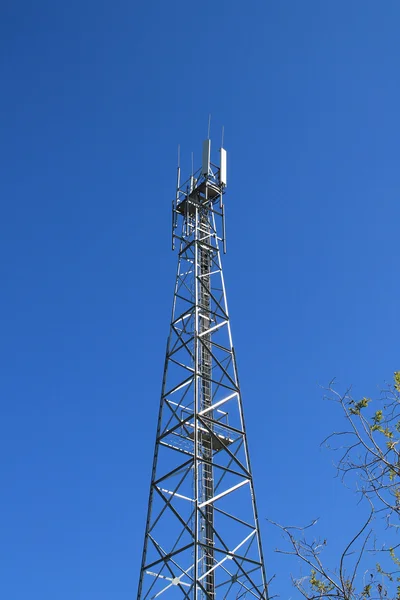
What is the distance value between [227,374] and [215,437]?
288cm

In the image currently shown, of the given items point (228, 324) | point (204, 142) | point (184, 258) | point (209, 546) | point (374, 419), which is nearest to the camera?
point (374, 419)

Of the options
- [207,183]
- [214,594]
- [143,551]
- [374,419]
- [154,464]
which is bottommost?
[374,419]

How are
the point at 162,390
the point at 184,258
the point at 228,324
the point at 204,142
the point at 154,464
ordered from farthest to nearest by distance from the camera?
1. the point at 204,142
2. the point at 184,258
3. the point at 228,324
4. the point at 162,390
5. the point at 154,464

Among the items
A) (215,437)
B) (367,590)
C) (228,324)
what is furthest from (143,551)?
(367,590)

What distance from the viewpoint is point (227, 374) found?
22406 mm

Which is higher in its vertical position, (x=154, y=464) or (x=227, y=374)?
(x=227, y=374)

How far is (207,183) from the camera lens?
88.3 feet

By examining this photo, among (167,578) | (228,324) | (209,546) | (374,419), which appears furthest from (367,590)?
(228,324)

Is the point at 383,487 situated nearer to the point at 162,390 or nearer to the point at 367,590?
the point at 367,590

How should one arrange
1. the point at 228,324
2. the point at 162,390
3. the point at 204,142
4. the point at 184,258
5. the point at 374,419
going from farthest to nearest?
the point at 204,142 < the point at 184,258 < the point at 228,324 < the point at 162,390 < the point at 374,419

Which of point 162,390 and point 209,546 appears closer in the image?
point 209,546

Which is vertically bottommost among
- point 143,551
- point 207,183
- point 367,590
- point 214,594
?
point 367,590

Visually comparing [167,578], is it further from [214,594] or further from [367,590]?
[367,590]

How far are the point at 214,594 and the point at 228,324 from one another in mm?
9261
